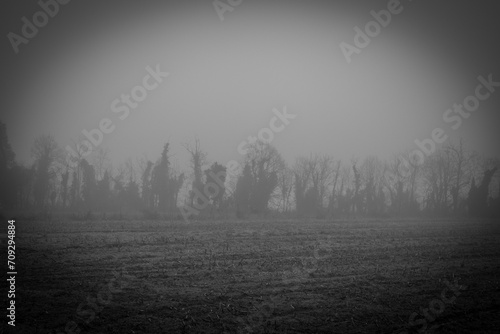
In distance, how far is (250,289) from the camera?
936 cm

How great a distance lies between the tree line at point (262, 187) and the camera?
5419 centimetres

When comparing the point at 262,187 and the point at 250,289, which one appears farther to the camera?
the point at 262,187

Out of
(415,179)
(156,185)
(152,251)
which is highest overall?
(415,179)

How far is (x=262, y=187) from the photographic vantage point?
183 ft

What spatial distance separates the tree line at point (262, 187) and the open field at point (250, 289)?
116 ft

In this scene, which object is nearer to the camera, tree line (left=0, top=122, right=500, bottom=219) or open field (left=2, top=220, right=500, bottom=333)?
open field (left=2, top=220, right=500, bottom=333)

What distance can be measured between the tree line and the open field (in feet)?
116

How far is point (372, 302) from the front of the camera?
8.42 m

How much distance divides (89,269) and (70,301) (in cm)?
347

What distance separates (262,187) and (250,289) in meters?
46.5

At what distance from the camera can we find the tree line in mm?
54188

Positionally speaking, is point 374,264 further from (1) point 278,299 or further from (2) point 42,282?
(2) point 42,282

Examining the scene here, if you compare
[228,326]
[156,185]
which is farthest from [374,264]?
[156,185]

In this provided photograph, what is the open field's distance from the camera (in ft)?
22.9
